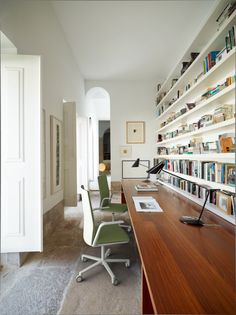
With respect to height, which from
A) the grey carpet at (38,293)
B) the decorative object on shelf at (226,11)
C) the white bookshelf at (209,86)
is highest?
the decorative object on shelf at (226,11)

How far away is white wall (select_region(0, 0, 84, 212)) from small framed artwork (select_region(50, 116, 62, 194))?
10cm

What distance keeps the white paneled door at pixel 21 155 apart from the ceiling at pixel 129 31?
4.89ft

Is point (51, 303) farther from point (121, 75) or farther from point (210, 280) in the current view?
point (121, 75)

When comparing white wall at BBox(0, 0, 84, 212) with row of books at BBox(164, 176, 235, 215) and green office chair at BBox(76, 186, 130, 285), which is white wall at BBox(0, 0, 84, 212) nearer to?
green office chair at BBox(76, 186, 130, 285)

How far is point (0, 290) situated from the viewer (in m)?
1.60

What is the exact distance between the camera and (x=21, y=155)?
6.23ft

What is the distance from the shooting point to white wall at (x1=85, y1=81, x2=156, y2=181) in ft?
17.0

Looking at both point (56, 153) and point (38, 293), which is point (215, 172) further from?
point (56, 153)

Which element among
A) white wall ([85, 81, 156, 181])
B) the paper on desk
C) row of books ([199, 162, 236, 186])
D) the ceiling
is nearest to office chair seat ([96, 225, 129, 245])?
the paper on desk

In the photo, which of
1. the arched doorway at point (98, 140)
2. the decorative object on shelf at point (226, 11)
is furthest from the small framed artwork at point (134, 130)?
the decorative object on shelf at point (226, 11)

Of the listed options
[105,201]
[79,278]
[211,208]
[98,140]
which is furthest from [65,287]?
[98,140]

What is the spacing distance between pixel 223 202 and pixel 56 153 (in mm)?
2266

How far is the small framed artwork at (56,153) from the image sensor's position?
8.83ft

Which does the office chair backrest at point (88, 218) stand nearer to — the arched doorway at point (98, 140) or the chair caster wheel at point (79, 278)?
the chair caster wheel at point (79, 278)
